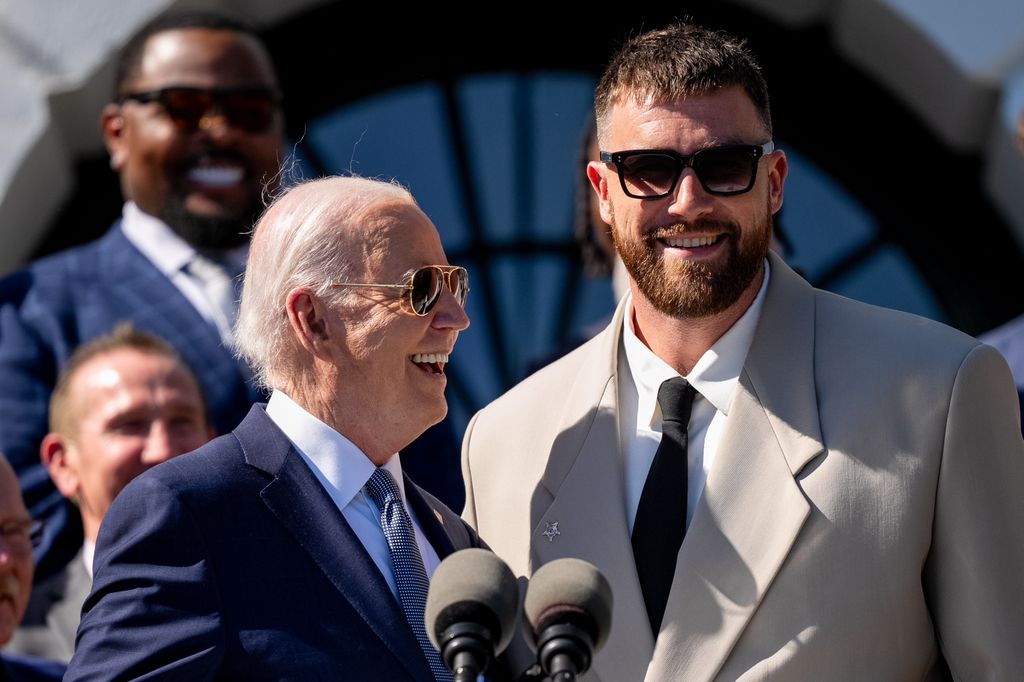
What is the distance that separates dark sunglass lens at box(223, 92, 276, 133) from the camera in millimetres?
4496

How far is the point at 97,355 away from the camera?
4.00m

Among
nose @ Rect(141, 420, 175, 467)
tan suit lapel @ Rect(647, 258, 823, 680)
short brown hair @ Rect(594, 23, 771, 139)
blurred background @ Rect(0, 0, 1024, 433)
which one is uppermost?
short brown hair @ Rect(594, 23, 771, 139)

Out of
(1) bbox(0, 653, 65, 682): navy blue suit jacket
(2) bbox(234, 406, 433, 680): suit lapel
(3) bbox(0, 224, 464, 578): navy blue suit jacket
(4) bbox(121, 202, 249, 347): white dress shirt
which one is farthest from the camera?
(4) bbox(121, 202, 249, 347): white dress shirt

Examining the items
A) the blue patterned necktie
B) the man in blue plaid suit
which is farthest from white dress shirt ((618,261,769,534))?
the man in blue plaid suit

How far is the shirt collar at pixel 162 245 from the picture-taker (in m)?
4.38

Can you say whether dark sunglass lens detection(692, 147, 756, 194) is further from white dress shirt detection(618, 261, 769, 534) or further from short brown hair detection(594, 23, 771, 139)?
white dress shirt detection(618, 261, 769, 534)

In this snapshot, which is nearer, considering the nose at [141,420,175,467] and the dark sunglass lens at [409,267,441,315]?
the dark sunglass lens at [409,267,441,315]

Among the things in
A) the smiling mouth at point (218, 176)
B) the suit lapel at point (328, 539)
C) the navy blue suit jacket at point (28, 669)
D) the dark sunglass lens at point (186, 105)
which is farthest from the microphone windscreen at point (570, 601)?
the dark sunglass lens at point (186, 105)

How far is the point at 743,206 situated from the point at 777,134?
10.8ft

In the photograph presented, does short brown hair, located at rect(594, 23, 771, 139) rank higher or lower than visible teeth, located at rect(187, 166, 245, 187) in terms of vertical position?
higher

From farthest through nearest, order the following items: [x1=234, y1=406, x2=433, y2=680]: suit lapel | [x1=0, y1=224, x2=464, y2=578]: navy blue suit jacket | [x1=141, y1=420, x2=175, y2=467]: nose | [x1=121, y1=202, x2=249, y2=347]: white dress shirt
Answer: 1. [x1=121, y1=202, x2=249, y2=347]: white dress shirt
2. [x1=0, y1=224, x2=464, y2=578]: navy blue suit jacket
3. [x1=141, y1=420, x2=175, y2=467]: nose
4. [x1=234, y1=406, x2=433, y2=680]: suit lapel

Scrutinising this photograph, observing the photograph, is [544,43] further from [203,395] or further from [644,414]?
[644,414]

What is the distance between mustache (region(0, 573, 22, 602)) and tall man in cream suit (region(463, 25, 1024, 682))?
1.18 metres

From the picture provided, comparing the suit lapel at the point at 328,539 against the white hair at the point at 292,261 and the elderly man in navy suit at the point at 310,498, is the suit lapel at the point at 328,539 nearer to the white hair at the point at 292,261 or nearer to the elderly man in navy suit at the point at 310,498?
the elderly man in navy suit at the point at 310,498
